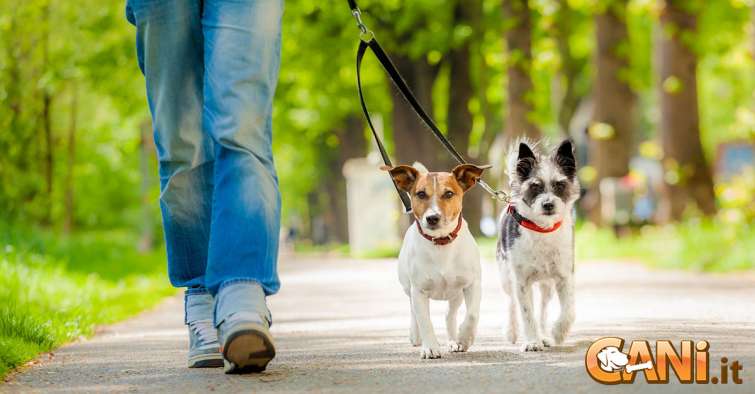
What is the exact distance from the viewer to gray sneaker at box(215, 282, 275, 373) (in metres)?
5.03

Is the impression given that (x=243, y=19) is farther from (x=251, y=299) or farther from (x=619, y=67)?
(x=619, y=67)

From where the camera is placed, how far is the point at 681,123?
66.9 feet

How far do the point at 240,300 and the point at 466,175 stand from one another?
1569 mm

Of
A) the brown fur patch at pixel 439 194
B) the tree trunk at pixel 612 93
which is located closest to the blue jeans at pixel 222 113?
the brown fur patch at pixel 439 194

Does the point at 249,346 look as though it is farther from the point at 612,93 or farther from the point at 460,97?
the point at 460,97

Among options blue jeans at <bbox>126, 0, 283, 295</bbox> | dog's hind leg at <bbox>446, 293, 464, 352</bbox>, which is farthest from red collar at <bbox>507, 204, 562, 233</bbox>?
blue jeans at <bbox>126, 0, 283, 295</bbox>

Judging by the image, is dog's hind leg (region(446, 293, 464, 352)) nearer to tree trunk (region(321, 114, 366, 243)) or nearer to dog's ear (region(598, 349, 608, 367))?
dog's ear (region(598, 349, 608, 367))

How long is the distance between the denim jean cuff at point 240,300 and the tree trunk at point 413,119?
67.1 ft

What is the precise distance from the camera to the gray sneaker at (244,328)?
→ 16.5 feet

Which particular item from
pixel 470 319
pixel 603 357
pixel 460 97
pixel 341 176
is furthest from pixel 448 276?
pixel 341 176

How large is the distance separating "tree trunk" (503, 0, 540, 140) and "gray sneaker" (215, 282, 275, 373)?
63.5ft

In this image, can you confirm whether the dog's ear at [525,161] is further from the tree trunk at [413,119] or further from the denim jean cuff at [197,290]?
the tree trunk at [413,119]

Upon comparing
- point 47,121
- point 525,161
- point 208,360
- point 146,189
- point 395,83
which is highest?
point 47,121

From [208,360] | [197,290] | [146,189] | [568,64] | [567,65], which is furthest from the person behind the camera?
[568,64]
